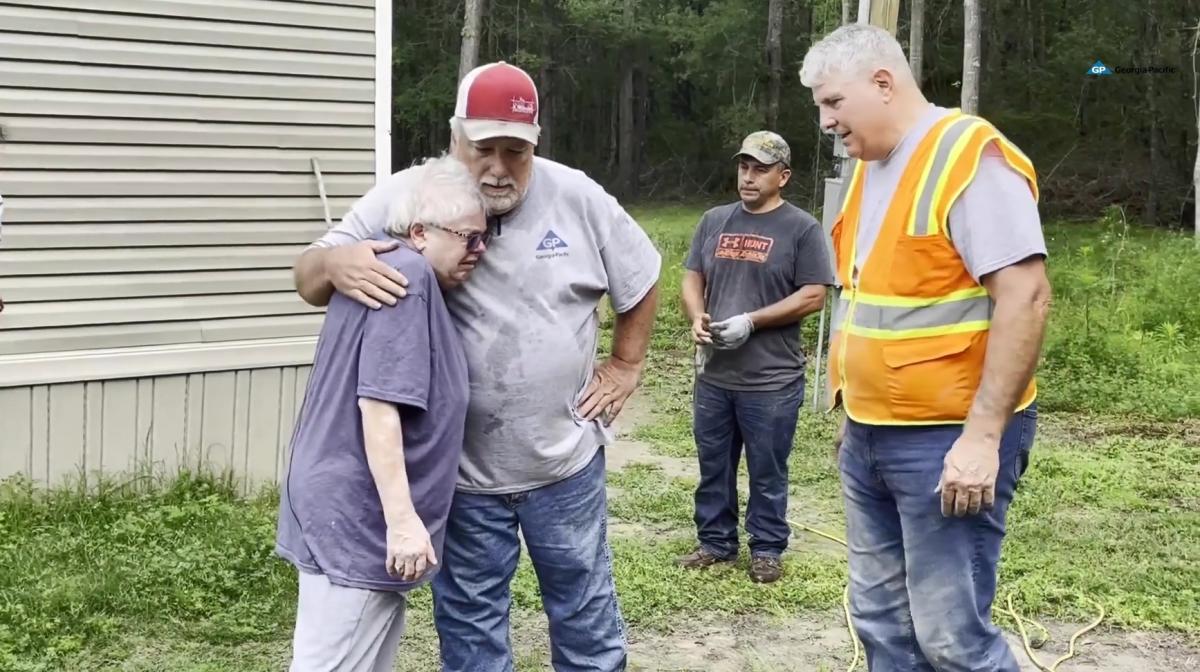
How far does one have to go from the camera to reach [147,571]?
15.5ft

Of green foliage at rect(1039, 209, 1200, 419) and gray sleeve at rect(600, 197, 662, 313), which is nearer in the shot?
gray sleeve at rect(600, 197, 662, 313)

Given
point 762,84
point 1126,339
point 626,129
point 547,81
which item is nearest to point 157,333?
point 1126,339

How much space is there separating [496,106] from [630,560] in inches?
123

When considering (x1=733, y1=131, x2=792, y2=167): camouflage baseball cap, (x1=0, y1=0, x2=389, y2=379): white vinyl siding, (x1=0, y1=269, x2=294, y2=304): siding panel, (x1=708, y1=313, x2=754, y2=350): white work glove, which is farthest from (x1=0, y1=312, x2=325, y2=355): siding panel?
(x1=733, y1=131, x2=792, y2=167): camouflage baseball cap

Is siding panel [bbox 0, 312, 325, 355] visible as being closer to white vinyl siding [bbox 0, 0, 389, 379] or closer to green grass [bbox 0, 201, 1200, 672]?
white vinyl siding [bbox 0, 0, 389, 379]

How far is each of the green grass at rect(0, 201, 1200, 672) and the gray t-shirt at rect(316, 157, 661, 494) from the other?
155 centimetres

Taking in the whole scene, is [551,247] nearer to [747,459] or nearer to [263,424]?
[747,459]

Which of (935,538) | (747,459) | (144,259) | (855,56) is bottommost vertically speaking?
(747,459)

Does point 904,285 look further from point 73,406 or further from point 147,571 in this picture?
point 73,406

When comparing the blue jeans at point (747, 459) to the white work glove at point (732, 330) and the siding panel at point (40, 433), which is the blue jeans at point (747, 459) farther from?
the siding panel at point (40, 433)

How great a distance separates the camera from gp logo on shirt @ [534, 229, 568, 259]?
2785 mm

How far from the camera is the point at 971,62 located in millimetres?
20453

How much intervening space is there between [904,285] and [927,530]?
59cm

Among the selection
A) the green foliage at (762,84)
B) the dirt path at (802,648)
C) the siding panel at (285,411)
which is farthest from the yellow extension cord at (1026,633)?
the green foliage at (762,84)
